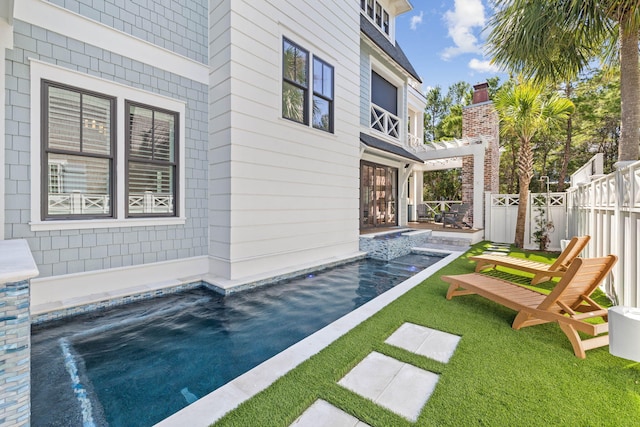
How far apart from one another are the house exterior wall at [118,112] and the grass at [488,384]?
406cm

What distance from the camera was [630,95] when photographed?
18.1ft

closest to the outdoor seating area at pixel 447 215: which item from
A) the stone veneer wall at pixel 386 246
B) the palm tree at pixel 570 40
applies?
the stone veneer wall at pixel 386 246

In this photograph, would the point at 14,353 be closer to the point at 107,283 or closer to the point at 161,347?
A: the point at 161,347

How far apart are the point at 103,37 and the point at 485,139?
45.6ft

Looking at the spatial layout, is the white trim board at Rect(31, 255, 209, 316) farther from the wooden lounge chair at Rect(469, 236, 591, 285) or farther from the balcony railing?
the wooden lounge chair at Rect(469, 236, 591, 285)

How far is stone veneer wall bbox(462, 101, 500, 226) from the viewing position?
13.6 metres

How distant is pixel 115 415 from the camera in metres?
2.22

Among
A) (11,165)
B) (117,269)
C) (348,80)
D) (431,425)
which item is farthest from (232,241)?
(348,80)

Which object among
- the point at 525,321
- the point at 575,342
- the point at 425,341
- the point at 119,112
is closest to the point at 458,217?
the point at 525,321

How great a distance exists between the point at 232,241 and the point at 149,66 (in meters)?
3.63

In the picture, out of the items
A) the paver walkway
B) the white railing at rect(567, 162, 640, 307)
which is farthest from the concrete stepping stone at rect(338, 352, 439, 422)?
the white railing at rect(567, 162, 640, 307)

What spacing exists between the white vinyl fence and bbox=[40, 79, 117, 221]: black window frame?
42.4 feet

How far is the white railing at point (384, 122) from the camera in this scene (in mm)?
11547

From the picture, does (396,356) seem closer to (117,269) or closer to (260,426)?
(260,426)
